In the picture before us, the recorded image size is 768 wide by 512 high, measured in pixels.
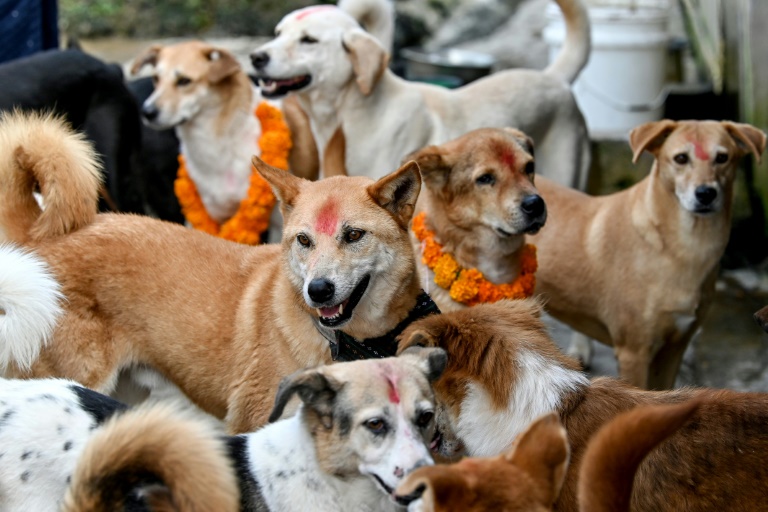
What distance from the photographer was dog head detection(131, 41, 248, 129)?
6363 mm

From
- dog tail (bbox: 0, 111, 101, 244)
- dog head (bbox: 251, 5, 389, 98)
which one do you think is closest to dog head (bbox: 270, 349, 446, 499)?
dog tail (bbox: 0, 111, 101, 244)

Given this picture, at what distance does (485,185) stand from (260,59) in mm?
2308

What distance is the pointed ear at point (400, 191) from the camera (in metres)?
3.94

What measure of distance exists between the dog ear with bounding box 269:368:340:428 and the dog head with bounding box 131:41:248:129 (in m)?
3.66

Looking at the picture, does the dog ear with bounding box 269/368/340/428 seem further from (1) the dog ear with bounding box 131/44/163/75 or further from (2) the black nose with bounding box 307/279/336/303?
(1) the dog ear with bounding box 131/44/163/75

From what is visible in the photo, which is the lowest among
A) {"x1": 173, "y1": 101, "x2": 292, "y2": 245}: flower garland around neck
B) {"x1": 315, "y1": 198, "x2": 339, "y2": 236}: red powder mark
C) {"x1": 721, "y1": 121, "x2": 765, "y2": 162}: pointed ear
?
{"x1": 173, "y1": 101, "x2": 292, "y2": 245}: flower garland around neck

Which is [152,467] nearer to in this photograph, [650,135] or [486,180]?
[486,180]

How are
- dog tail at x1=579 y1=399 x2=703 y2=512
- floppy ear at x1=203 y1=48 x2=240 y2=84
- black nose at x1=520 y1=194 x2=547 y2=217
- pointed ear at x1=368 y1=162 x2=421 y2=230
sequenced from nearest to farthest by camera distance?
dog tail at x1=579 y1=399 x2=703 y2=512 < pointed ear at x1=368 y1=162 x2=421 y2=230 < black nose at x1=520 y1=194 x2=547 y2=217 < floppy ear at x1=203 y1=48 x2=240 y2=84

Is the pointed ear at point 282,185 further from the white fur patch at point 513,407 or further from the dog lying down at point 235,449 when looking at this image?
the white fur patch at point 513,407

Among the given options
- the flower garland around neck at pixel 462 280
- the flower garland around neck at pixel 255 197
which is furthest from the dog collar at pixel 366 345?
the flower garland around neck at pixel 255 197

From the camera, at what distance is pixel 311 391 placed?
308 centimetres

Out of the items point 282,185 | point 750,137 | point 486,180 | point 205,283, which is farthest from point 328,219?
point 750,137

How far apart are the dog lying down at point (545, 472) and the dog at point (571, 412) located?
53 centimetres

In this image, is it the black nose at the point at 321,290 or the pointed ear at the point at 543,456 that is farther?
the black nose at the point at 321,290
